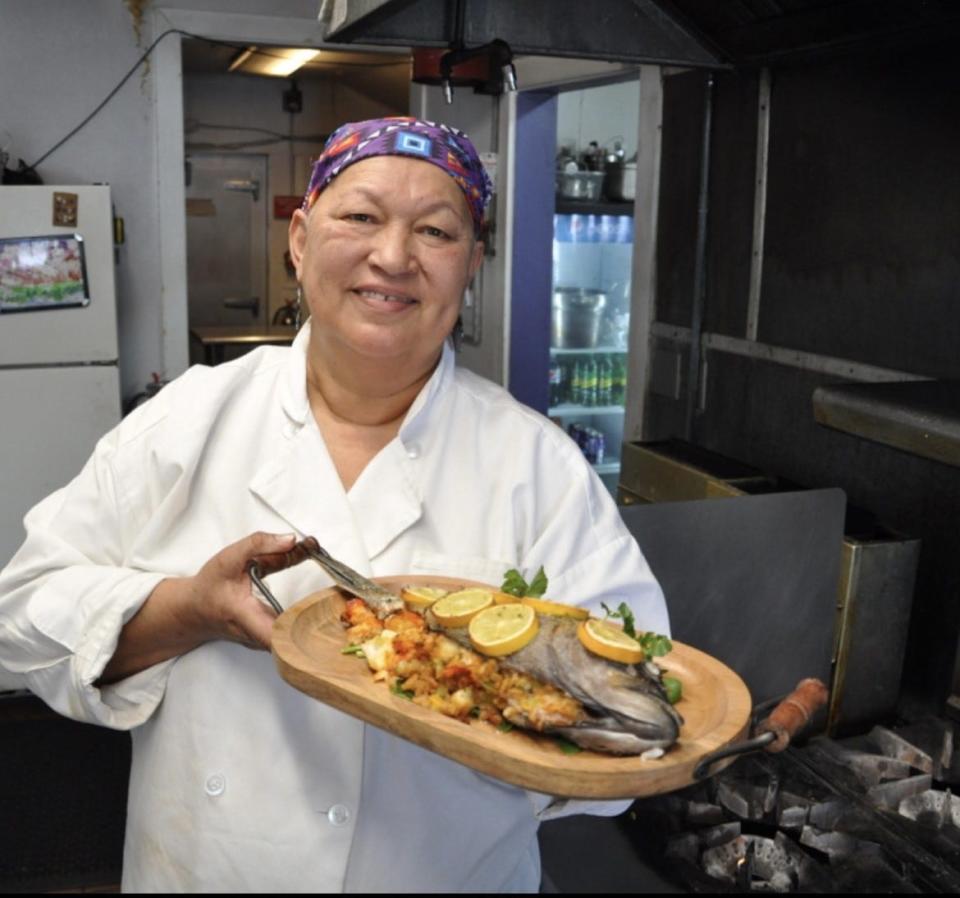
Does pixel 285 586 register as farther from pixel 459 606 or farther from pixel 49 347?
pixel 49 347

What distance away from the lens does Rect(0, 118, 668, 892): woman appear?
1.43 meters

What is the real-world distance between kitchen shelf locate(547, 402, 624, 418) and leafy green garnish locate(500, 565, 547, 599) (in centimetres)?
411

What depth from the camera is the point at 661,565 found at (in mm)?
2438

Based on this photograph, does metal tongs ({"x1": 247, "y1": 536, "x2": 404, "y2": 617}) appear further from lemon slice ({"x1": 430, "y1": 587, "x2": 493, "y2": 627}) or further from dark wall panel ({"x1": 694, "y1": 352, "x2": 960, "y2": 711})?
dark wall panel ({"x1": 694, "y1": 352, "x2": 960, "y2": 711})

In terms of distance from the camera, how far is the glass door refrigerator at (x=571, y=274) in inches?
195

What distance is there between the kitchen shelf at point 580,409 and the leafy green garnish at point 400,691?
428cm

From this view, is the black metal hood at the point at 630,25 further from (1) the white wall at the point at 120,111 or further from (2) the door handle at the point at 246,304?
(2) the door handle at the point at 246,304

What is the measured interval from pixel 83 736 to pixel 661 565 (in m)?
2.72

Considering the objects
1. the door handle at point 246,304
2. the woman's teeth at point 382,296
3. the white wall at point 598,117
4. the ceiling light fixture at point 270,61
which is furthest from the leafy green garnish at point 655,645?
the door handle at point 246,304

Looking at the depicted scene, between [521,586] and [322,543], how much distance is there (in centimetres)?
30

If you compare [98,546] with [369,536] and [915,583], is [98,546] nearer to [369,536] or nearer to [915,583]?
[369,536]

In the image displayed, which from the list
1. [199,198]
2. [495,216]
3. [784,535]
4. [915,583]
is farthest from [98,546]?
[199,198]

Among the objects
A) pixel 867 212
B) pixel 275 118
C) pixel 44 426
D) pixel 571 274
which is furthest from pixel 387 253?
pixel 275 118

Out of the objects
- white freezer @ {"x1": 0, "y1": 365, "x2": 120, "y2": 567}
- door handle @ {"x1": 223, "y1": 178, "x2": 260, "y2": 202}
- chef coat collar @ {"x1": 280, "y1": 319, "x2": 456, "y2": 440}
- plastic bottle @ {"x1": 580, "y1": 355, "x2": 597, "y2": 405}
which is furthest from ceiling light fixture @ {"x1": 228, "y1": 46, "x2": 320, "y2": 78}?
chef coat collar @ {"x1": 280, "y1": 319, "x2": 456, "y2": 440}
